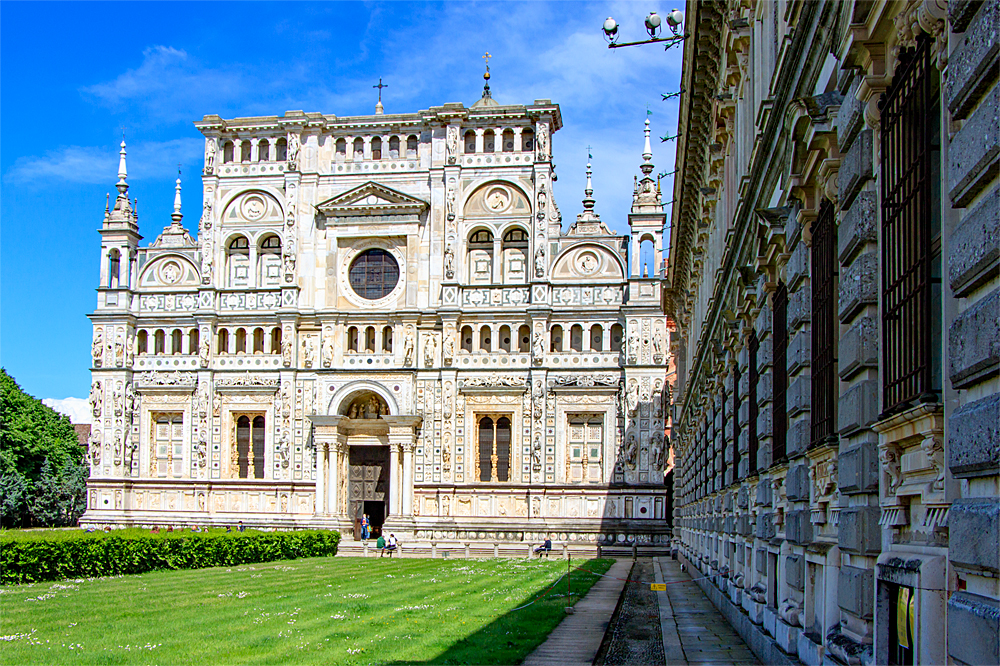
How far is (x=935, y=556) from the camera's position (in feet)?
23.0

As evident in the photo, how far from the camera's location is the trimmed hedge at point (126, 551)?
94.9 feet

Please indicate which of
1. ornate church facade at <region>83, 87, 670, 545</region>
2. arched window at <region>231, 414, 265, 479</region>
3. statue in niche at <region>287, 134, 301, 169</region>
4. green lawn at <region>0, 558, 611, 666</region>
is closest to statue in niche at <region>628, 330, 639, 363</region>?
ornate church facade at <region>83, 87, 670, 545</region>

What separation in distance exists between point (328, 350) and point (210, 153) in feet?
45.8

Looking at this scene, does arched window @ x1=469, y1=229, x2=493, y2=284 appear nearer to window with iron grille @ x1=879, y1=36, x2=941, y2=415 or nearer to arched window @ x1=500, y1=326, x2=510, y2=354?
arched window @ x1=500, y1=326, x2=510, y2=354

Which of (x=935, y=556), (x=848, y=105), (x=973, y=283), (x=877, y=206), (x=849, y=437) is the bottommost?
(x=935, y=556)

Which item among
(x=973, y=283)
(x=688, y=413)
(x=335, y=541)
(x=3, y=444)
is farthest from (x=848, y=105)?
(x=3, y=444)

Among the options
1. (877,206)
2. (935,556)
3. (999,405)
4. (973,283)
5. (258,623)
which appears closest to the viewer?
(999,405)

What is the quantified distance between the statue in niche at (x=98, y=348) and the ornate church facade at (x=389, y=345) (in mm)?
105

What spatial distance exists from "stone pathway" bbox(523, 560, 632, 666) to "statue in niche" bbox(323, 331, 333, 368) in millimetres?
30342

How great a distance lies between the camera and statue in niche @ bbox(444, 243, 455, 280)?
56938 millimetres

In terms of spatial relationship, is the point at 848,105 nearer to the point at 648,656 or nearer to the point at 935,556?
the point at 935,556

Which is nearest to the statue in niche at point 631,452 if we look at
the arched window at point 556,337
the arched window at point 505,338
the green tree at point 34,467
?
the arched window at point 556,337

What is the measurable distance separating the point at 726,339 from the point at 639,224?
3501 cm

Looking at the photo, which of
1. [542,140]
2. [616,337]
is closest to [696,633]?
[616,337]
